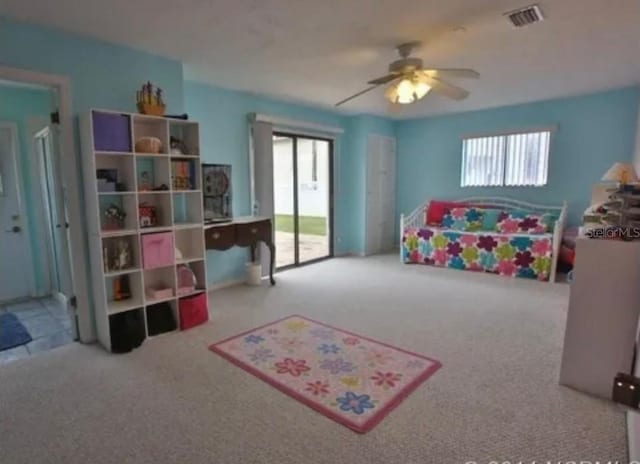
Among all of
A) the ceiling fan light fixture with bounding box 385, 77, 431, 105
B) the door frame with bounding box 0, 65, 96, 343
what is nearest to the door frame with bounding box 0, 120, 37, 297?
the door frame with bounding box 0, 65, 96, 343

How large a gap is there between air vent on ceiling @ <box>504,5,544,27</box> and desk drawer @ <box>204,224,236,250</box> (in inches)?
119

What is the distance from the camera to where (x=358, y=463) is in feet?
5.43

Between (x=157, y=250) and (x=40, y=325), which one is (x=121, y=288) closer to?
(x=157, y=250)

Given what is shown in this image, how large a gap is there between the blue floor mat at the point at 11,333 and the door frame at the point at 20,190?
0.65m

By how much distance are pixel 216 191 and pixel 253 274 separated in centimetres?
114

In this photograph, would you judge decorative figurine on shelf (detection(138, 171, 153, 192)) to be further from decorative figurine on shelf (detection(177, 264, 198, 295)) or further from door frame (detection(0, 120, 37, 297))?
door frame (detection(0, 120, 37, 297))

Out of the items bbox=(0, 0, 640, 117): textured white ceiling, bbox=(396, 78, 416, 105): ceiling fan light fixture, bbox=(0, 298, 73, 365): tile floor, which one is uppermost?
bbox=(0, 0, 640, 117): textured white ceiling

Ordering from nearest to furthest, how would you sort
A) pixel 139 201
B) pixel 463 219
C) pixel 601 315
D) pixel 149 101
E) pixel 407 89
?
1. pixel 601 315
2. pixel 149 101
3. pixel 407 89
4. pixel 139 201
5. pixel 463 219

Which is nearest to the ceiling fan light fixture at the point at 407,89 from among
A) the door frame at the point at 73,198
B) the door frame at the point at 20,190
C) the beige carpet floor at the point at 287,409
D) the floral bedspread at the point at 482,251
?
the beige carpet floor at the point at 287,409

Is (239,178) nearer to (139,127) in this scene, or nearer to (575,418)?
(139,127)

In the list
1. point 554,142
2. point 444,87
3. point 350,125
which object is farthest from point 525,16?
point 350,125

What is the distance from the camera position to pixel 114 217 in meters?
2.93

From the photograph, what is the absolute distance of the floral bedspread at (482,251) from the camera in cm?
458

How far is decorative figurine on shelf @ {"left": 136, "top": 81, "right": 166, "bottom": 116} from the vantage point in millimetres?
2861
